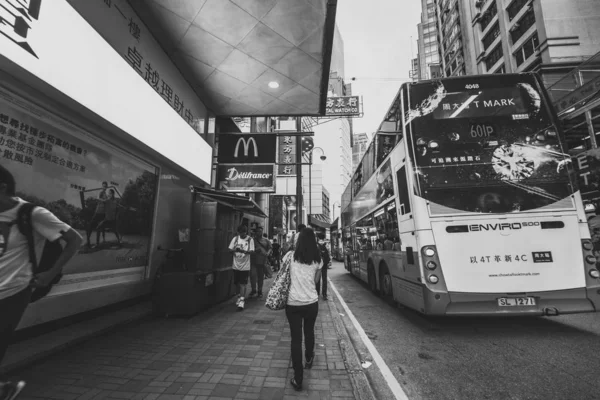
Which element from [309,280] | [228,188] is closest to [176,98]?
[228,188]

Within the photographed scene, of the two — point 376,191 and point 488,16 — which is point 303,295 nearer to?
point 376,191

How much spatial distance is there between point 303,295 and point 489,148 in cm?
414

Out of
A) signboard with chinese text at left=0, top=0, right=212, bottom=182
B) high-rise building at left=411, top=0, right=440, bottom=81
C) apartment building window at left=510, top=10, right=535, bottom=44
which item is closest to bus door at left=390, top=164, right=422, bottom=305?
signboard with chinese text at left=0, top=0, right=212, bottom=182

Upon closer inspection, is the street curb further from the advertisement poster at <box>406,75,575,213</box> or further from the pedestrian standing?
the advertisement poster at <box>406,75,575,213</box>

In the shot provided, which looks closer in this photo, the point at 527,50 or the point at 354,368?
the point at 354,368

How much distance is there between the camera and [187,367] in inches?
131

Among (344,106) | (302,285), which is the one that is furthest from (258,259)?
(344,106)

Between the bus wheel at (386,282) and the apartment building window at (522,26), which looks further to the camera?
the apartment building window at (522,26)

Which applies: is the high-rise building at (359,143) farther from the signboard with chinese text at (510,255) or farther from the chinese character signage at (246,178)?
the signboard with chinese text at (510,255)

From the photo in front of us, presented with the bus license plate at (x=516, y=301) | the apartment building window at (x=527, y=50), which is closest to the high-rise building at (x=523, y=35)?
the apartment building window at (x=527, y=50)

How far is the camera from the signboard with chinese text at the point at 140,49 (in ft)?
14.5

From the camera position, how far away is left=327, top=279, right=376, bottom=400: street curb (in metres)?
2.74

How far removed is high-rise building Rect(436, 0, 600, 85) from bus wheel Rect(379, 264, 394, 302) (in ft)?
60.9

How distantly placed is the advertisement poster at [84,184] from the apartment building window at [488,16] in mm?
38823
